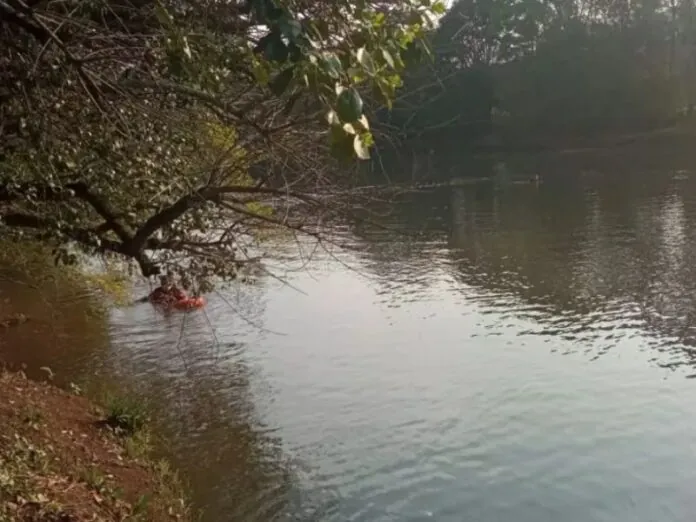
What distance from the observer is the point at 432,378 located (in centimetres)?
1628

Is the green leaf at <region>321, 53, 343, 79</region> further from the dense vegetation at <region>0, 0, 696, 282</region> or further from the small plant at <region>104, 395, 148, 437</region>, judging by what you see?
the small plant at <region>104, 395, 148, 437</region>

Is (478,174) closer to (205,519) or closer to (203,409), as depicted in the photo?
(203,409)

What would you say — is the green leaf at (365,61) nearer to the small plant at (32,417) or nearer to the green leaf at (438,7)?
the green leaf at (438,7)

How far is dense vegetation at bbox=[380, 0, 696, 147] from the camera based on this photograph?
65.9 m

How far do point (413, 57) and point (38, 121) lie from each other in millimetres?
4513

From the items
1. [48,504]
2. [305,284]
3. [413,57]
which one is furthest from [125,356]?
[413,57]

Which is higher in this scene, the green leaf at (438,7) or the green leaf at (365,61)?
the green leaf at (438,7)

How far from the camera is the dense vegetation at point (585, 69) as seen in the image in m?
65.9

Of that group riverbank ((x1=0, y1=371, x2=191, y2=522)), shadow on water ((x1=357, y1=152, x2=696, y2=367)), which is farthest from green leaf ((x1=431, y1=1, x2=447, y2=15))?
shadow on water ((x1=357, y1=152, x2=696, y2=367))

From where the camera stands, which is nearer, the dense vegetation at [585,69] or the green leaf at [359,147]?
the green leaf at [359,147]

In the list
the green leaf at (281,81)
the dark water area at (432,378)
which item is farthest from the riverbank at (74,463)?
the green leaf at (281,81)

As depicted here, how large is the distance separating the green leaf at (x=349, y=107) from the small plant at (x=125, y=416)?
9566 mm

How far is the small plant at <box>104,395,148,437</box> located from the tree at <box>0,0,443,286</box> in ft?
7.36

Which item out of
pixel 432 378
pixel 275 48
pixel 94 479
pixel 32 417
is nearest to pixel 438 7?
pixel 275 48
